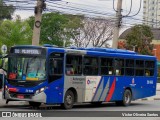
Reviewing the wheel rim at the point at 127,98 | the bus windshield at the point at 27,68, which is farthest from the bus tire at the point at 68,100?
the wheel rim at the point at 127,98

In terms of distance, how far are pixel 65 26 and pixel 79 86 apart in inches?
2575

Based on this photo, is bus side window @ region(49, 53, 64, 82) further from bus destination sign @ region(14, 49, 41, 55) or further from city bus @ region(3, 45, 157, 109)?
bus destination sign @ region(14, 49, 41, 55)

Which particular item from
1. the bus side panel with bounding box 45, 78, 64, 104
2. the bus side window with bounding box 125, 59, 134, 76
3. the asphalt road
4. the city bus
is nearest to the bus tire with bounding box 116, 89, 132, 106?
the city bus

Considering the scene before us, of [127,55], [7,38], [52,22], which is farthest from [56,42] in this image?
[127,55]

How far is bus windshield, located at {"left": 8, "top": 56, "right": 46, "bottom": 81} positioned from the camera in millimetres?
18812

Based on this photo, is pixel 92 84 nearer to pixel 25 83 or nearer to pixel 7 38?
pixel 25 83

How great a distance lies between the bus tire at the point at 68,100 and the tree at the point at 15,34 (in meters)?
46.0

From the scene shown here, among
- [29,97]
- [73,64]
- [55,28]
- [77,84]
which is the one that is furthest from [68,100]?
[55,28]

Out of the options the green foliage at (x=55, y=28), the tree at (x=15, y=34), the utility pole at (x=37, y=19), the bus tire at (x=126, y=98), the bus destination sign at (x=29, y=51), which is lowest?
the bus tire at (x=126, y=98)

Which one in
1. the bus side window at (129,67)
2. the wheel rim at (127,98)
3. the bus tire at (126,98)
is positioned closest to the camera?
the bus side window at (129,67)

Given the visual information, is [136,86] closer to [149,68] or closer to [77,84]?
[149,68]

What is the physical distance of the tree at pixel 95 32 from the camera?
76.1 metres

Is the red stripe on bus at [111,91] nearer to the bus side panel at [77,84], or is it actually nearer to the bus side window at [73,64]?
the bus side panel at [77,84]

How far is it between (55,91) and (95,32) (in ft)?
189
